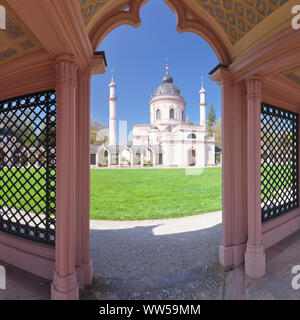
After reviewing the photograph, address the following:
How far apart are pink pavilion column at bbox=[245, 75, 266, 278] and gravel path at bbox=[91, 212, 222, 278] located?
0.82 m

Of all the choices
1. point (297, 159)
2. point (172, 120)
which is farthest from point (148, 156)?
point (297, 159)

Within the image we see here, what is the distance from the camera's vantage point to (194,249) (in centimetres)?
409

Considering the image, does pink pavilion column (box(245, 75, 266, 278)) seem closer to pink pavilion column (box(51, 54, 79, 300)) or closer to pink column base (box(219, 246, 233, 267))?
pink column base (box(219, 246, 233, 267))

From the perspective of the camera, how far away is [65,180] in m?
2.46

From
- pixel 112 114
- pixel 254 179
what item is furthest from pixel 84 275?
pixel 112 114

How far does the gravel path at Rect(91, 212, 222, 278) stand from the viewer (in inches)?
135

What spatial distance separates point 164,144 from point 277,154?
34.3 m

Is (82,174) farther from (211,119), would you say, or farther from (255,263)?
(211,119)

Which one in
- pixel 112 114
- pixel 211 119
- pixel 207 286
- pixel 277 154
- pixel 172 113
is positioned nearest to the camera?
pixel 207 286

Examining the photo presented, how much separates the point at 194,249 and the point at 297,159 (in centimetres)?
364

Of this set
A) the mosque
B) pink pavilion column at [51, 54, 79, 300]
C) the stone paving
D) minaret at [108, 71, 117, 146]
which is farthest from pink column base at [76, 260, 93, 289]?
minaret at [108, 71, 117, 146]
